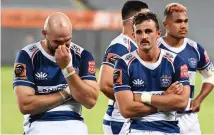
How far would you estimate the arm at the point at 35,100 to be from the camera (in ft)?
19.0

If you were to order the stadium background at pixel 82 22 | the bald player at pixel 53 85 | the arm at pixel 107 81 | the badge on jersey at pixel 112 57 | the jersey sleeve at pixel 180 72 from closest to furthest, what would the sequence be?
the bald player at pixel 53 85, the jersey sleeve at pixel 180 72, the arm at pixel 107 81, the badge on jersey at pixel 112 57, the stadium background at pixel 82 22

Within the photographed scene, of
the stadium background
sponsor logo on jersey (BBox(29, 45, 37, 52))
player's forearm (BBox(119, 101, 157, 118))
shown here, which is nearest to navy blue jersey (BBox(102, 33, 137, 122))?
player's forearm (BBox(119, 101, 157, 118))

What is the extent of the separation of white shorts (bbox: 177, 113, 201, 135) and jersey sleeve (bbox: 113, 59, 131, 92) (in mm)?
1552

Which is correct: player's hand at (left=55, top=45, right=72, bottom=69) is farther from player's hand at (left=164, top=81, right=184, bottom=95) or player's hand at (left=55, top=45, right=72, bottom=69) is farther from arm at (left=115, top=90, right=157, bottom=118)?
player's hand at (left=164, top=81, right=184, bottom=95)

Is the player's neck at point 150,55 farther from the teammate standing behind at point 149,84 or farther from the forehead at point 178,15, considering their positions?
the forehead at point 178,15

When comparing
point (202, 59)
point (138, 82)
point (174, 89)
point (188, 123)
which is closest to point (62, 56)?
point (138, 82)

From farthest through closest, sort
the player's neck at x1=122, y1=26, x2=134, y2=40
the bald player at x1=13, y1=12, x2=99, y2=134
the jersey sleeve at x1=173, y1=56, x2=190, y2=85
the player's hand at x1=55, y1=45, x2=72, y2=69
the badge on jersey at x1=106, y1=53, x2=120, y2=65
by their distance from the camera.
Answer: the player's neck at x1=122, y1=26, x2=134, y2=40 < the badge on jersey at x1=106, y1=53, x2=120, y2=65 < the jersey sleeve at x1=173, y1=56, x2=190, y2=85 < the bald player at x1=13, y1=12, x2=99, y2=134 < the player's hand at x1=55, y1=45, x2=72, y2=69

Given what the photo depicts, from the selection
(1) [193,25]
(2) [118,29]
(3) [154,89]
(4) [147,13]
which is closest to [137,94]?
(3) [154,89]

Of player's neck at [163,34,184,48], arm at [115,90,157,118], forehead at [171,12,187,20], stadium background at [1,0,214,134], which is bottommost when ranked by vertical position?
arm at [115,90,157,118]

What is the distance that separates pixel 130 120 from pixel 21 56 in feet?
4.04

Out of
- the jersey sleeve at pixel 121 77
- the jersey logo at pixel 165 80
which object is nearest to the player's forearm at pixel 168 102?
the jersey logo at pixel 165 80

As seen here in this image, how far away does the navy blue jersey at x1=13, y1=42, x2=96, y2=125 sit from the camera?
231 inches

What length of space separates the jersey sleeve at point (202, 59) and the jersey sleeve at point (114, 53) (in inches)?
38.2

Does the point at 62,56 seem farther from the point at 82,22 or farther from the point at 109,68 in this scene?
the point at 82,22
